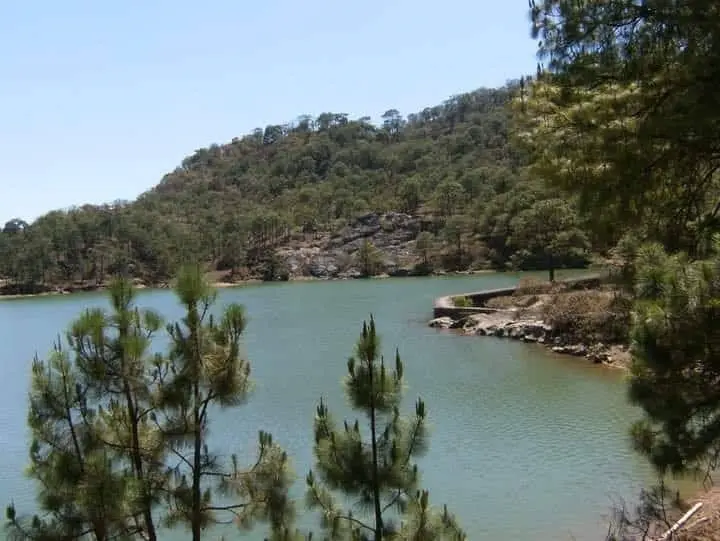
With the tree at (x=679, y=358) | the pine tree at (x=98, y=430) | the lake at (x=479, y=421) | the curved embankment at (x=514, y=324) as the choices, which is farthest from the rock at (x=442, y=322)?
the pine tree at (x=98, y=430)

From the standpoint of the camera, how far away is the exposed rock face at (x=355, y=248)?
3022 inches

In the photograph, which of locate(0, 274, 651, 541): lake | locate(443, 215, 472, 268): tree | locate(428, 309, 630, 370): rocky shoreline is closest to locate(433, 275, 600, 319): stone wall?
locate(428, 309, 630, 370): rocky shoreline

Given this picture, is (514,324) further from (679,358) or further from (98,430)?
(98,430)

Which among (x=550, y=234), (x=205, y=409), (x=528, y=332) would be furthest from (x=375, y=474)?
(x=550, y=234)

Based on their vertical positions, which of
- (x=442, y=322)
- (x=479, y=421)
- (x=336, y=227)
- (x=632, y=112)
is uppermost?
(x=336, y=227)

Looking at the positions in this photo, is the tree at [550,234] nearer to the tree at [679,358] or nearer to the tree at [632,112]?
the tree at [632,112]

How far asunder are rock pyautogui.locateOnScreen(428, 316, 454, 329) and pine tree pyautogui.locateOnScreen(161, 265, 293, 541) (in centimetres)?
2403

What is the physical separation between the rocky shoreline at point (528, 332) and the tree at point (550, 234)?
14.7 feet

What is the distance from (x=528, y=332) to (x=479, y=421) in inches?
445

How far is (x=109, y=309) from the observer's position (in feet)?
19.1

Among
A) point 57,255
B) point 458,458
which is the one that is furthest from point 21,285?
point 458,458

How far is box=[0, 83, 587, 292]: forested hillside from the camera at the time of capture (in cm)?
7275

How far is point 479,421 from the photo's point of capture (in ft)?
48.7

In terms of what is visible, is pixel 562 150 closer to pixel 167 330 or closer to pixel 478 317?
pixel 167 330
